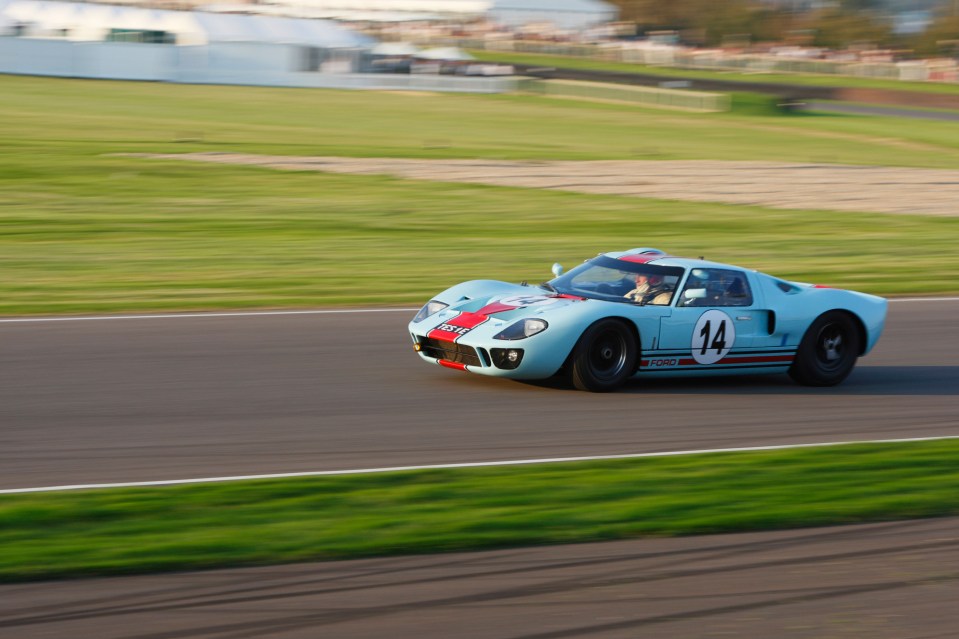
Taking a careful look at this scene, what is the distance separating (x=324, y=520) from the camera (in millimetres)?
6422

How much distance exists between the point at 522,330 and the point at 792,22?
138821mm

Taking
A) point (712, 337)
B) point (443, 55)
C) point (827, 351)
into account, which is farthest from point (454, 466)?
point (443, 55)

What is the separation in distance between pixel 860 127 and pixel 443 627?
1770 inches

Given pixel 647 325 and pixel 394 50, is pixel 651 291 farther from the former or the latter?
pixel 394 50

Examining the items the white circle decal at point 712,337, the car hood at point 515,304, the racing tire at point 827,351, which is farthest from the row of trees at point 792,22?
the car hood at point 515,304

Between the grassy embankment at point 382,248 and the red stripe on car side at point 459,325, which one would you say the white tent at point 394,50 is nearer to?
the grassy embankment at point 382,248

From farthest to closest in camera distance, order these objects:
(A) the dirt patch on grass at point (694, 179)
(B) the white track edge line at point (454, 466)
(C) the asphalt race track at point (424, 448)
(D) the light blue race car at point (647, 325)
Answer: (A) the dirt patch on grass at point (694, 179)
(D) the light blue race car at point (647, 325)
(B) the white track edge line at point (454, 466)
(C) the asphalt race track at point (424, 448)

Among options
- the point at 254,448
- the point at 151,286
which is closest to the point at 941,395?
the point at 254,448

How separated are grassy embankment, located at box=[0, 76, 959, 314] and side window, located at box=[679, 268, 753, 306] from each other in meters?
4.54

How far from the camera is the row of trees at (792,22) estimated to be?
131m

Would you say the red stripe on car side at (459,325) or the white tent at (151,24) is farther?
the white tent at (151,24)

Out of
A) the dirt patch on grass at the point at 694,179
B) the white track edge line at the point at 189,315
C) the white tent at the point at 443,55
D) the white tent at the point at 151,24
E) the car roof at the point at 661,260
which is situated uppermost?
the white tent at the point at 151,24

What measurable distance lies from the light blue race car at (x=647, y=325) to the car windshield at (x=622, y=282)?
1cm

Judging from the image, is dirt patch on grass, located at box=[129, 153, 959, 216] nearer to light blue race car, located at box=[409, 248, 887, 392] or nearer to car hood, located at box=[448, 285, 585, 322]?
light blue race car, located at box=[409, 248, 887, 392]
